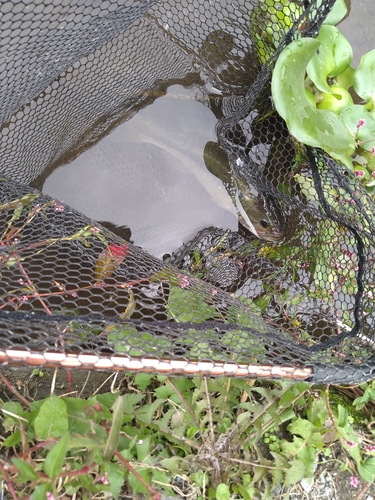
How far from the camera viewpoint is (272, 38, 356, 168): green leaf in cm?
154

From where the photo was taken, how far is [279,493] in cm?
145

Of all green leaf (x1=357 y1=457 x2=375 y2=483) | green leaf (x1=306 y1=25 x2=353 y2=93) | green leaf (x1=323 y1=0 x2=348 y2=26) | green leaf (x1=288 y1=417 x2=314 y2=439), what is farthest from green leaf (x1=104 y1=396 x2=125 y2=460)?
green leaf (x1=323 y1=0 x2=348 y2=26)

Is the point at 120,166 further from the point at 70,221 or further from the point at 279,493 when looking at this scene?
the point at 279,493

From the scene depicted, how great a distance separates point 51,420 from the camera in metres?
1.10

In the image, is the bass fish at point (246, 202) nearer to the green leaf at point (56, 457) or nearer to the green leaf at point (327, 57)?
the green leaf at point (327, 57)

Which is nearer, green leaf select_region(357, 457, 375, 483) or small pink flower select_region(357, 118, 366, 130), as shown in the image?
green leaf select_region(357, 457, 375, 483)

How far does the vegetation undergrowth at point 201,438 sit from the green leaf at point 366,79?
1.24m

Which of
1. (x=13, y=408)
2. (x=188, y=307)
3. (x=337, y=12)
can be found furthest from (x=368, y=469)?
(x=337, y=12)

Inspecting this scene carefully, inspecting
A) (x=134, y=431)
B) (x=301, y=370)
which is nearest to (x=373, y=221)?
(x=301, y=370)

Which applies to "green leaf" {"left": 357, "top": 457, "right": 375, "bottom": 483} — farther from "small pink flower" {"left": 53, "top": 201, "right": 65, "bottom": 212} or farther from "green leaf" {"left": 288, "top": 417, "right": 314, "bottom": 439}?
"small pink flower" {"left": 53, "top": 201, "right": 65, "bottom": 212}

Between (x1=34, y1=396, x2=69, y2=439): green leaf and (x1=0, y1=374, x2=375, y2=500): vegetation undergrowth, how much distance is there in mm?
79

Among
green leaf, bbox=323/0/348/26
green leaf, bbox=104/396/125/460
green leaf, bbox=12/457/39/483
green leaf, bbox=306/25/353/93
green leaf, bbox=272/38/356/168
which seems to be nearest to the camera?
green leaf, bbox=12/457/39/483

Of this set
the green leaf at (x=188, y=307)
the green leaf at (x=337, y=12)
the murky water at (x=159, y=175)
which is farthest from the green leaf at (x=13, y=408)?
the green leaf at (x=337, y=12)

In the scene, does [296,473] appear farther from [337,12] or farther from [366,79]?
[337,12]
